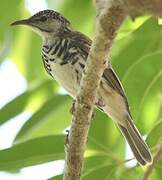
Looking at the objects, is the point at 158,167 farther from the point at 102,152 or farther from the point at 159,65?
the point at 159,65

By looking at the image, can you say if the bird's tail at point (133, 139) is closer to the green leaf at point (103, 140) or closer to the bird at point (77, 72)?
the bird at point (77, 72)

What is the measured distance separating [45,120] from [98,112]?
0.34 metres

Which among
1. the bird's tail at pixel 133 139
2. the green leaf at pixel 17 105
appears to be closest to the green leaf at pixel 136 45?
the green leaf at pixel 17 105

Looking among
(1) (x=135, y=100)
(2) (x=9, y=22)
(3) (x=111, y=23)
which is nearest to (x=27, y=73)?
(2) (x=9, y=22)

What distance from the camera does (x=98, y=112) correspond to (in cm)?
354

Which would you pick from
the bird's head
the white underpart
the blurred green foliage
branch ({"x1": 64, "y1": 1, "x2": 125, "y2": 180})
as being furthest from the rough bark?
the bird's head

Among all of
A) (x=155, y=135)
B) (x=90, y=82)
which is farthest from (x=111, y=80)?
(x=90, y=82)

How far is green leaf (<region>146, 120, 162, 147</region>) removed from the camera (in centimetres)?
310

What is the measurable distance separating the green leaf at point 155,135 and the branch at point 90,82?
2.25 ft

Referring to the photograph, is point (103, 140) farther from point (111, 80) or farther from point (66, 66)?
point (66, 66)

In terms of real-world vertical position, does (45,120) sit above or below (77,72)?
below

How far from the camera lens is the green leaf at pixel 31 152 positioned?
125 inches

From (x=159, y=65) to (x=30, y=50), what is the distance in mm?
836

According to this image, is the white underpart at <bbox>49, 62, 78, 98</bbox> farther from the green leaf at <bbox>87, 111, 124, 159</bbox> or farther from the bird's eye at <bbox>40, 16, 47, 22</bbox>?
the bird's eye at <bbox>40, 16, 47, 22</bbox>
